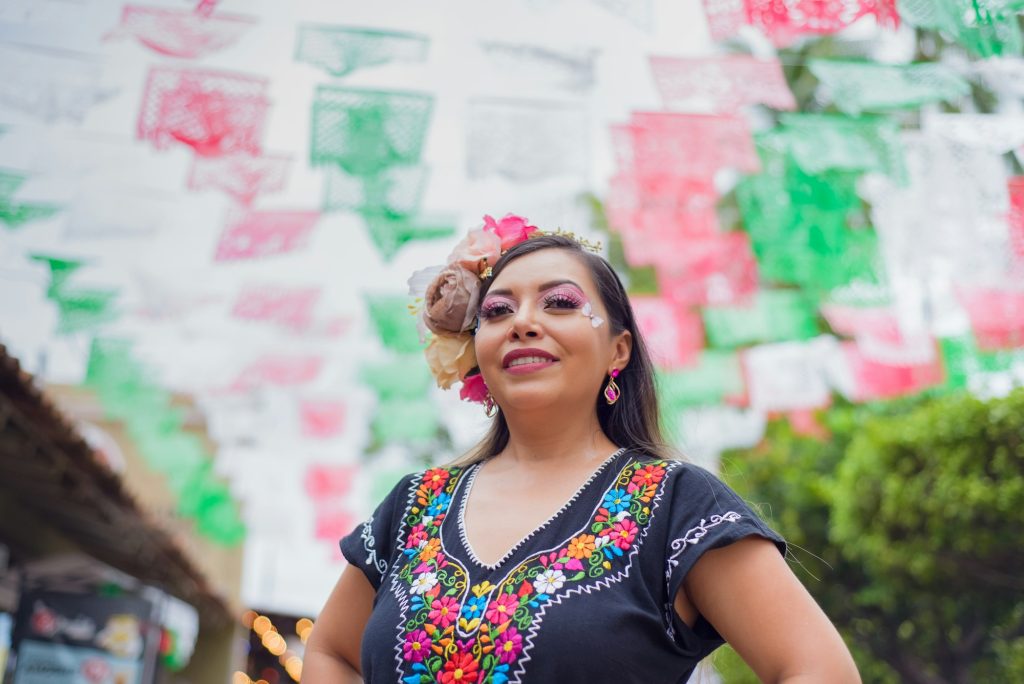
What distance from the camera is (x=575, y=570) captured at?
1731mm

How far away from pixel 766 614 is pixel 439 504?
72 cm

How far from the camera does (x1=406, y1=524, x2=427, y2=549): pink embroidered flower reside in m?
2.01

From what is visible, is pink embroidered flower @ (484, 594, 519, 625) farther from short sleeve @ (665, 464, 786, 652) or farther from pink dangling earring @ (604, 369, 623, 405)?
pink dangling earring @ (604, 369, 623, 405)

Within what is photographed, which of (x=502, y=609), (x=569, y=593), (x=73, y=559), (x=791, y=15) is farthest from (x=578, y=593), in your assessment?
(x=73, y=559)

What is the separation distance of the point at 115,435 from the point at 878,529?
14.3 meters

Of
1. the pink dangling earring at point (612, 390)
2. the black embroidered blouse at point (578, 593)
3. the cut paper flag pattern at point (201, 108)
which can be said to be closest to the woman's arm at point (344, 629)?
the black embroidered blouse at point (578, 593)

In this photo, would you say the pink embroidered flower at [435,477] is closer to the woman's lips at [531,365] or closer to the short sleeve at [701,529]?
the woman's lips at [531,365]

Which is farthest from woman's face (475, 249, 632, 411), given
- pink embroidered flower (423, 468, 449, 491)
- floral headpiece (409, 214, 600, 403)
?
pink embroidered flower (423, 468, 449, 491)

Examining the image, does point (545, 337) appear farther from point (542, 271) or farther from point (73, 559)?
point (73, 559)

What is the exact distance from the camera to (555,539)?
1813 mm

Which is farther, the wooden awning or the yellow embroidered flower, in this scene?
the wooden awning

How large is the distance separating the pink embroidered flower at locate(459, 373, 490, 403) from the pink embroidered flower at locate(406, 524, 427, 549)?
0.38 m

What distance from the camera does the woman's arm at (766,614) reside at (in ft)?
5.04

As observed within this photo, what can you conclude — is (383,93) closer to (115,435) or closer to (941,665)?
(941,665)
